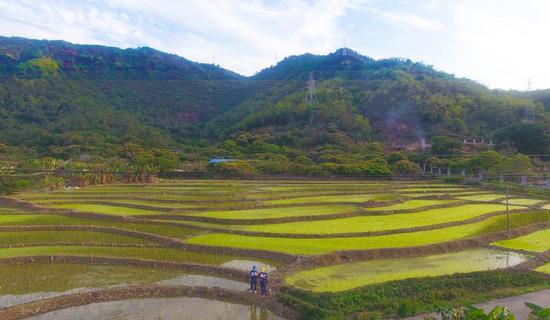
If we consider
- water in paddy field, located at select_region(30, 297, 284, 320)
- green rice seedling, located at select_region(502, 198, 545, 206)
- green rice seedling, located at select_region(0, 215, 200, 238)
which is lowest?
water in paddy field, located at select_region(30, 297, 284, 320)

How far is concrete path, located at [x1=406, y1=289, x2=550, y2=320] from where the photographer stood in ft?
42.9

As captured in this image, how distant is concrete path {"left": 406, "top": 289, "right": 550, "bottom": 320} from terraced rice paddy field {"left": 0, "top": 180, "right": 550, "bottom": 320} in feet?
1.66

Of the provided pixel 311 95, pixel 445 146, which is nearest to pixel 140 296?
pixel 445 146

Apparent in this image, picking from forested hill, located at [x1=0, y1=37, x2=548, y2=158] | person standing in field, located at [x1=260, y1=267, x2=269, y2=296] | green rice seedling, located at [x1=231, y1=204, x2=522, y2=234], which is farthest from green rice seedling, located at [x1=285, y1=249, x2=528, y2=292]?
forested hill, located at [x1=0, y1=37, x2=548, y2=158]

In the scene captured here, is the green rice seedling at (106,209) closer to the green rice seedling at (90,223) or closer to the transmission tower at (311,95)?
the green rice seedling at (90,223)

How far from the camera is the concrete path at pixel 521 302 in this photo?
1307 cm

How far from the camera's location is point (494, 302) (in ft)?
46.0

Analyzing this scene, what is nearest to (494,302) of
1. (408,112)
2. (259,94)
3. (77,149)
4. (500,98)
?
(77,149)

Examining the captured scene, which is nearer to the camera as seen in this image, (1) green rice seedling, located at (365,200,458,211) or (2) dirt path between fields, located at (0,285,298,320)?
(2) dirt path between fields, located at (0,285,298,320)

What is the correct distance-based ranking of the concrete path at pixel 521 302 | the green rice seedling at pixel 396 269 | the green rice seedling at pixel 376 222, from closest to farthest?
the concrete path at pixel 521 302 < the green rice seedling at pixel 396 269 < the green rice seedling at pixel 376 222

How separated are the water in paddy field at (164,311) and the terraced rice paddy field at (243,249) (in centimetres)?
6

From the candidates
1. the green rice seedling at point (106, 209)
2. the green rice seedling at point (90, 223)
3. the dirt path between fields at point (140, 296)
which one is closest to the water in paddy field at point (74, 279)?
the dirt path between fields at point (140, 296)

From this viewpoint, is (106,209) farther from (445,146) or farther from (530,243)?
(445,146)

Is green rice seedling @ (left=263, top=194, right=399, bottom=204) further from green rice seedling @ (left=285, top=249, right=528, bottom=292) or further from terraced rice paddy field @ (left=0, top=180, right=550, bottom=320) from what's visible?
green rice seedling @ (left=285, top=249, right=528, bottom=292)
